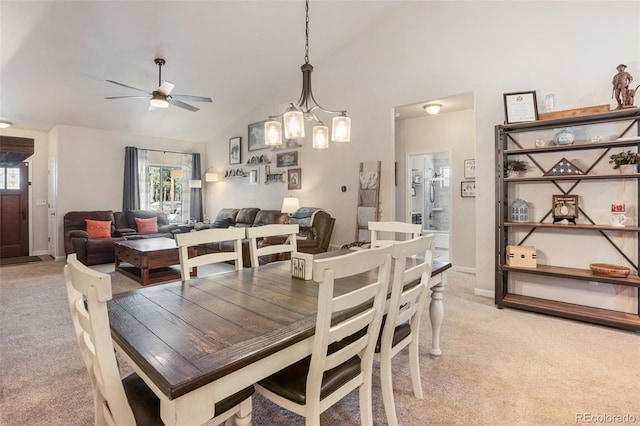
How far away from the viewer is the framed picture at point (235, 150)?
729 cm

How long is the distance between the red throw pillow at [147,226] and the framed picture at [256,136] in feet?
8.77

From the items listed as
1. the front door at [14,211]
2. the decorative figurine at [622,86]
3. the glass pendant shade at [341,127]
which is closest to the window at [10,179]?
the front door at [14,211]

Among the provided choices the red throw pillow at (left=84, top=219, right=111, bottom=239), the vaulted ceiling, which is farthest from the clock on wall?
the red throw pillow at (left=84, top=219, right=111, bottom=239)

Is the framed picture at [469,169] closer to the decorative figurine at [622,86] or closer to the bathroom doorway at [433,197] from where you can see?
the bathroom doorway at [433,197]

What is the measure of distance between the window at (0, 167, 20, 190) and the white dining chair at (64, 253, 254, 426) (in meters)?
7.42

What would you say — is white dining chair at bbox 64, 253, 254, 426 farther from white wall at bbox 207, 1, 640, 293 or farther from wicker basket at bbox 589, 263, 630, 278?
white wall at bbox 207, 1, 640, 293

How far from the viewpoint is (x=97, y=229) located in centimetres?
598

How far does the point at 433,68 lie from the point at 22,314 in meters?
5.62

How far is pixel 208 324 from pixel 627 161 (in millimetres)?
3764

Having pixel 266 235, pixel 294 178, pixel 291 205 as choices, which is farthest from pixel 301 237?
pixel 266 235

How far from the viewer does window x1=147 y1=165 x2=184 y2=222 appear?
7652 millimetres

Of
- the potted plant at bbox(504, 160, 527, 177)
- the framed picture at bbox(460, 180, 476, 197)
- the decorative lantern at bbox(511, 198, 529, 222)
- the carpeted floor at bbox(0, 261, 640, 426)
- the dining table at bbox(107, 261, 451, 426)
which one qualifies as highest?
the potted plant at bbox(504, 160, 527, 177)

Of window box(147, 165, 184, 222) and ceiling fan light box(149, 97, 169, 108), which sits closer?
ceiling fan light box(149, 97, 169, 108)

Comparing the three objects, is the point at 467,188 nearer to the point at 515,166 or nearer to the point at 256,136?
the point at 515,166
